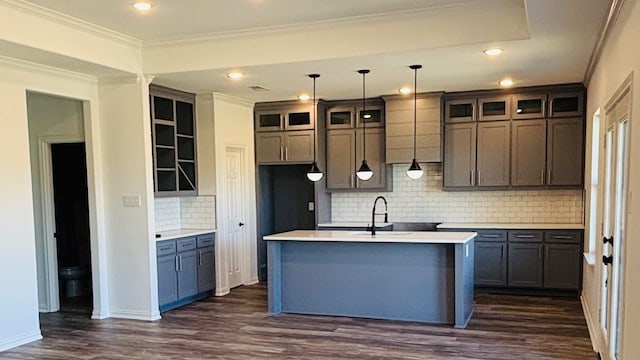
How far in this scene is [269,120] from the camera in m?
7.68

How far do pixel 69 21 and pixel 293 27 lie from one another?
1.94 metres

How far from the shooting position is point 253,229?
25.2 ft

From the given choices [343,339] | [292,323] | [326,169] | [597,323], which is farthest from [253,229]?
[597,323]

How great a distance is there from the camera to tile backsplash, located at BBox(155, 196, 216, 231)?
6.81 meters

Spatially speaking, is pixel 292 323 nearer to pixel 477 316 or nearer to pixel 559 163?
pixel 477 316

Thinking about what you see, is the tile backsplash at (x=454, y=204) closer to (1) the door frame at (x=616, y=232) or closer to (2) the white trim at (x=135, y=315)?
(1) the door frame at (x=616, y=232)

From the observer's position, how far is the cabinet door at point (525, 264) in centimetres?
648

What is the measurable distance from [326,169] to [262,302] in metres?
2.19

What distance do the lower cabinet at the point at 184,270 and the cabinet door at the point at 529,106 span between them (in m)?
4.19

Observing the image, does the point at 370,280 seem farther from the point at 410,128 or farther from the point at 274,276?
the point at 410,128

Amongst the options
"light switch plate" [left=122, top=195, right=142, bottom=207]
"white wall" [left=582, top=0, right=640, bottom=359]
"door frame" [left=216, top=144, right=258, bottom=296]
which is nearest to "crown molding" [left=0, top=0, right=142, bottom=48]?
"light switch plate" [left=122, top=195, right=142, bottom=207]

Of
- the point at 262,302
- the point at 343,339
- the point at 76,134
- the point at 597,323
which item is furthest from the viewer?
the point at 262,302

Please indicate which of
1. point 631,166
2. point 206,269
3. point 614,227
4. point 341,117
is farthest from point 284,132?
point 631,166

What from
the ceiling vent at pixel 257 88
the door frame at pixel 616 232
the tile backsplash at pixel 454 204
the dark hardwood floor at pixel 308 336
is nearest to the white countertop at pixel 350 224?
the tile backsplash at pixel 454 204
